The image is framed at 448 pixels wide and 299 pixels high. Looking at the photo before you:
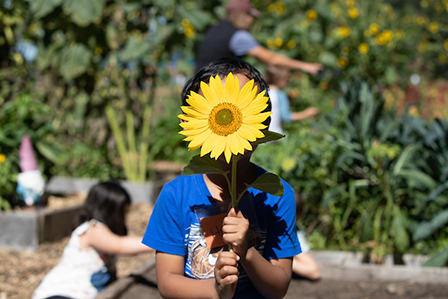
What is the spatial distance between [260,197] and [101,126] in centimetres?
533

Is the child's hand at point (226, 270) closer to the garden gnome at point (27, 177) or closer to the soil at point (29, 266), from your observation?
the soil at point (29, 266)

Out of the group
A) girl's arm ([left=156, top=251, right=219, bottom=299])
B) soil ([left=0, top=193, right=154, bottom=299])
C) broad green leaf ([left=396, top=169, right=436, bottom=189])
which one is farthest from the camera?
broad green leaf ([left=396, top=169, right=436, bottom=189])

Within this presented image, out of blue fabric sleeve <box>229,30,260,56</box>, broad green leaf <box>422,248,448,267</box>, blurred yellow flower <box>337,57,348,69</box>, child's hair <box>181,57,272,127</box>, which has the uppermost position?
blurred yellow flower <box>337,57,348,69</box>

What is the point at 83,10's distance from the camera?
4.34 m

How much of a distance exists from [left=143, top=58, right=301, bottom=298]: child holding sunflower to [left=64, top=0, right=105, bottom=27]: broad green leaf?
350 cm

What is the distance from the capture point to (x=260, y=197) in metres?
1.27

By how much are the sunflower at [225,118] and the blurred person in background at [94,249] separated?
1512 millimetres

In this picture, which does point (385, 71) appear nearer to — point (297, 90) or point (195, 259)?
point (297, 90)

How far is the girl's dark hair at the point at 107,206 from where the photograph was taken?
2385mm

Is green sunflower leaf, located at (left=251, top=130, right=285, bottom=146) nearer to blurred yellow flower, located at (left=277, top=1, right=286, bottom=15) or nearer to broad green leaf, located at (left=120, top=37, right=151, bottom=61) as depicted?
broad green leaf, located at (left=120, top=37, right=151, bottom=61)

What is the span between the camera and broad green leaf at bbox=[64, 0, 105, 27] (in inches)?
170

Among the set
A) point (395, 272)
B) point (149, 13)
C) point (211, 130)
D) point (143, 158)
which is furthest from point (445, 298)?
point (149, 13)

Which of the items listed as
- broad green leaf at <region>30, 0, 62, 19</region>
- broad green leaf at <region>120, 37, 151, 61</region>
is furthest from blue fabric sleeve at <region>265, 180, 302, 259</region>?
broad green leaf at <region>30, 0, 62, 19</region>

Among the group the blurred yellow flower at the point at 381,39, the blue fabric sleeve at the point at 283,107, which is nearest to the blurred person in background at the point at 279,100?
the blue fabric sleeve at the point at 283,107
